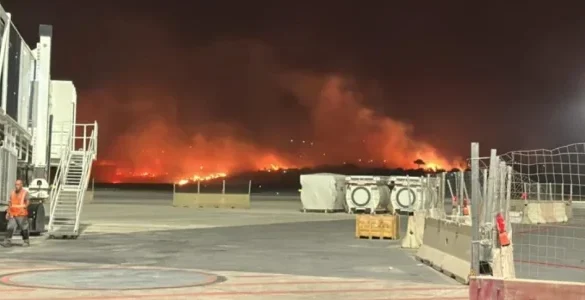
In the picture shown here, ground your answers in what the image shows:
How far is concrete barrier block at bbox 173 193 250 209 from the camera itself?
43.8 meters

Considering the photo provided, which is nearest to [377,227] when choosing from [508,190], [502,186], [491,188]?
[508,190]

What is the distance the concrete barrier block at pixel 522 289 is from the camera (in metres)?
7.93

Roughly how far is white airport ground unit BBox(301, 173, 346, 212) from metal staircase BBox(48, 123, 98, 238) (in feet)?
63.7

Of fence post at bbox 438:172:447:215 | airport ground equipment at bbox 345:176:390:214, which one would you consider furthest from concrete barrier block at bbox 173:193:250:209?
fence post at bbox 438:172:447:215

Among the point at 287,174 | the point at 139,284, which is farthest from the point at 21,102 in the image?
→ the point at 287,174

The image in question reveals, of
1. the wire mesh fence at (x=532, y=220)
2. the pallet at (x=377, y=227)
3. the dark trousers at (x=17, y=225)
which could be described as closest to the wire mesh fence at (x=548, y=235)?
the wire mesh fence at (x=532, y=220)

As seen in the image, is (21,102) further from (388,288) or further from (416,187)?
(416,187)

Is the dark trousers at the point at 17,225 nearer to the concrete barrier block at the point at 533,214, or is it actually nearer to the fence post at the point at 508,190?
the fence post at the point at 508,190

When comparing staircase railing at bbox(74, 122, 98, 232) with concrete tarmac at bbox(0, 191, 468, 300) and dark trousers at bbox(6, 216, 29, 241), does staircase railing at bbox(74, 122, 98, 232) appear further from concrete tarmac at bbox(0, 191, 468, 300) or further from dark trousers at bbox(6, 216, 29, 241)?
dark trousers at bbox(6, 216, 29, 241)

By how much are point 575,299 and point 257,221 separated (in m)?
23.2

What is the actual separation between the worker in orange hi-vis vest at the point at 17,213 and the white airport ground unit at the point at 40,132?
355 millimetres

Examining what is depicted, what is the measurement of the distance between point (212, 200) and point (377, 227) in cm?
2408

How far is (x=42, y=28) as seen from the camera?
70.3ft

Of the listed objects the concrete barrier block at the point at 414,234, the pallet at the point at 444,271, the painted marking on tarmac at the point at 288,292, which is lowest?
the painted marking on tarmac at the point at 288,292
